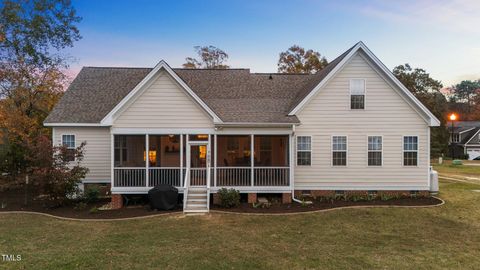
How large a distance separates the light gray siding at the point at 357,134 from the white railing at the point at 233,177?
2.46m

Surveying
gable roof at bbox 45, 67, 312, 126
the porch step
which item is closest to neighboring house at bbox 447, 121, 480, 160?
gable roof at bbox 45, 67, 312, 126

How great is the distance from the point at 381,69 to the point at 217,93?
342 inches

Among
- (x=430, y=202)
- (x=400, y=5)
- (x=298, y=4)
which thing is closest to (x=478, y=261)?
(x=430, y=202)

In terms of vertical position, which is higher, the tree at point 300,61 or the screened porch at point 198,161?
the tree at point 300,61

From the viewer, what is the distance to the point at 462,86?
353 ft

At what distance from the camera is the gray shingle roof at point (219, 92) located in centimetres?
1502

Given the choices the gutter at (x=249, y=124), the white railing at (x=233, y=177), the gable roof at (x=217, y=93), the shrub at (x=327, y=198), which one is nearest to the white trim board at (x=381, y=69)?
the gable roof at (x=217, y=93)

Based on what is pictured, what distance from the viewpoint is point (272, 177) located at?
575 inches

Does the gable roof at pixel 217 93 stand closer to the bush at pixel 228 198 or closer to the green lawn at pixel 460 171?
the bush at pixel 228 198

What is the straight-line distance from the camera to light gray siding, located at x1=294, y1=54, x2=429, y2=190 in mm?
14531

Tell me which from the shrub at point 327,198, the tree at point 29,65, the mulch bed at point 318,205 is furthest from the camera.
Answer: the tree at point 29,65

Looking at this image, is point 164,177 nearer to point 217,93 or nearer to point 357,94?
point 217,93

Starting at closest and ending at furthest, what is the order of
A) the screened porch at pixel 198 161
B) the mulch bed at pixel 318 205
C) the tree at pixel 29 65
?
the mulch bed at pixel 318 205
the screened porch at pixel 198 161
the tree at pixel 29 65

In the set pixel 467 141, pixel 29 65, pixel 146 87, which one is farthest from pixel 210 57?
pixel 467 141
